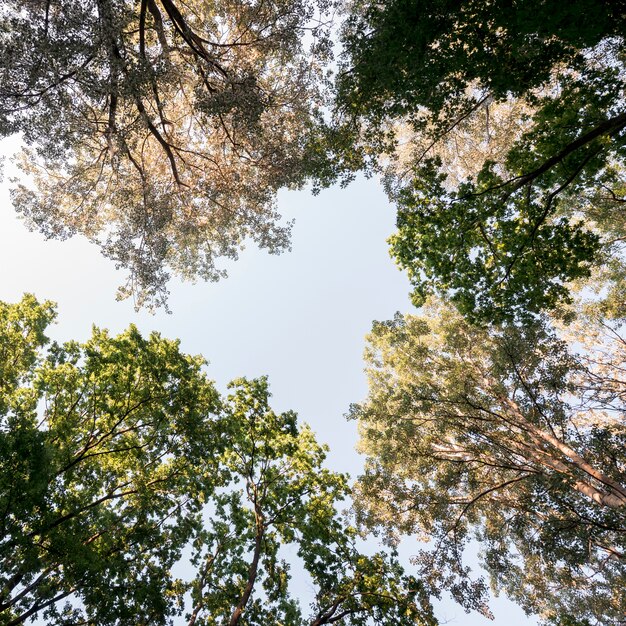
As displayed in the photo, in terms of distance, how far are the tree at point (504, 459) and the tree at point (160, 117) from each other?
29.9 ft

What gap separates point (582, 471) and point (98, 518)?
45.0 feet

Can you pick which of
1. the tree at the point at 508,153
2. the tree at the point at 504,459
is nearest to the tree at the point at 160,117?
the tree at the point at 508,153

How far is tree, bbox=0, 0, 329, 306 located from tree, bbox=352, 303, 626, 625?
29.9 ft

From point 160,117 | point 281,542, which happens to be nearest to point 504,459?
point 281,542

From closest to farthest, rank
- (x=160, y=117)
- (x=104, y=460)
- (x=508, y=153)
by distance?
(x=508, y=153) → (x=104, y=460) → (x=160, y=117)

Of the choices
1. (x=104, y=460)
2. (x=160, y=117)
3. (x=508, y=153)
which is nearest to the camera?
(x=508, y=153)

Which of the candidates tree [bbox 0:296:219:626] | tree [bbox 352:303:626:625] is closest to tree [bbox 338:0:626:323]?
tree [bbox 352:303:626:625]

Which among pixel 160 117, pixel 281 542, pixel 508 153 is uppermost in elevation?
pixel 160 117

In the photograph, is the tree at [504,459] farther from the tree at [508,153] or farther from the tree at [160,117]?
the tree at [160,117]

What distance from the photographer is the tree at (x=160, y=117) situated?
8812 mm

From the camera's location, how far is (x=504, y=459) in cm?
1248

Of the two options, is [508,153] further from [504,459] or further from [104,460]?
[104,460]

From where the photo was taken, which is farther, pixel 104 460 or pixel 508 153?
pixel 104 460

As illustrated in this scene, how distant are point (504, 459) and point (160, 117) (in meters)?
17.3
